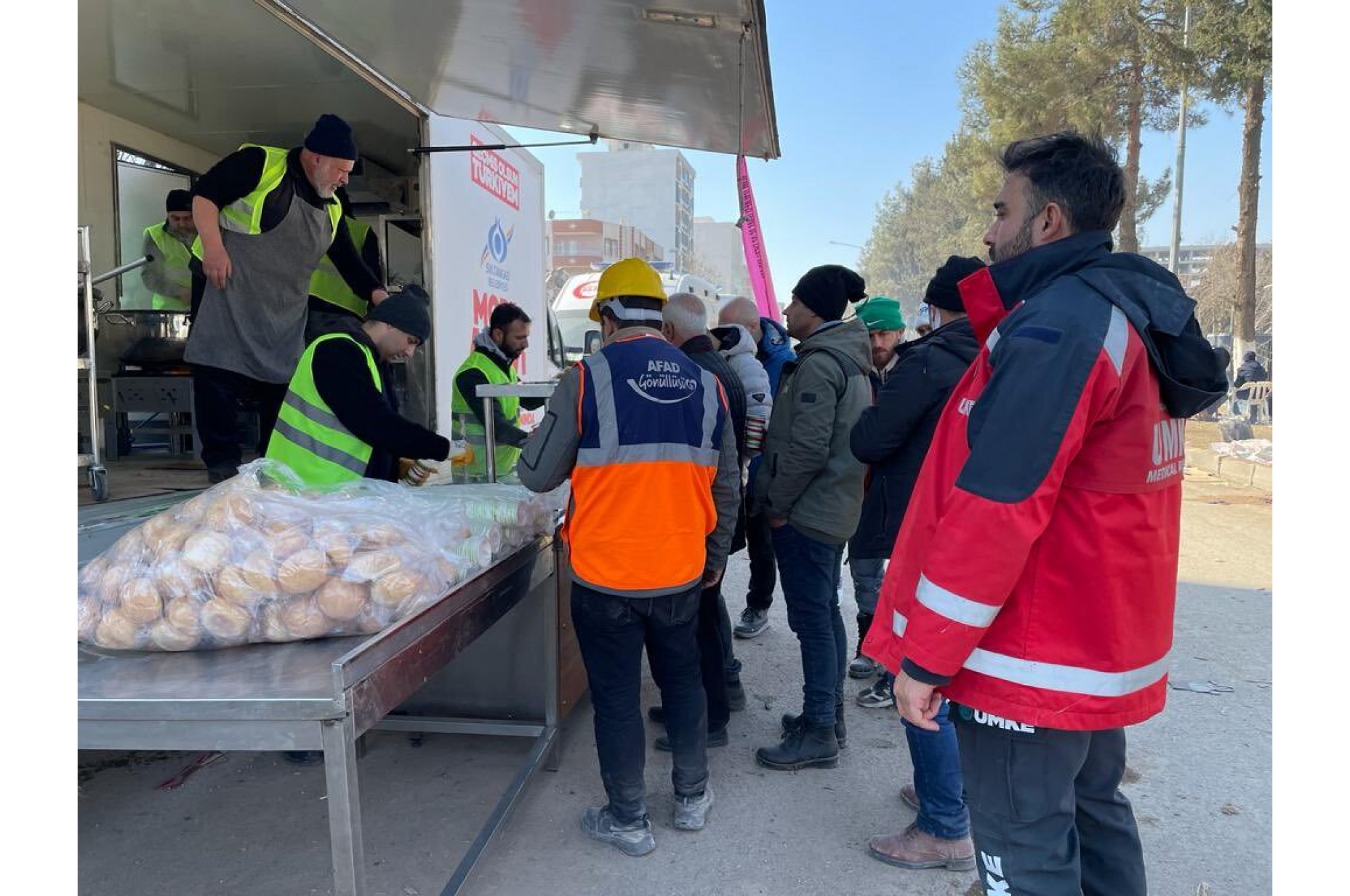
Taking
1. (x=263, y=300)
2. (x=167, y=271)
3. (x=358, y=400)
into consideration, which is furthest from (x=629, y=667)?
(x=167, y=271)

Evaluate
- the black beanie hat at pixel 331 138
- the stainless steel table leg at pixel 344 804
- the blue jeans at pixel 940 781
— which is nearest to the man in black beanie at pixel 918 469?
the blue jeans at pixel 940 781

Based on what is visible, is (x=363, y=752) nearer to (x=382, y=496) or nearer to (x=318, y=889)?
(x=318, y=889)

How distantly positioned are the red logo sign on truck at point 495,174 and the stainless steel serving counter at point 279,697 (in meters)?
5.10

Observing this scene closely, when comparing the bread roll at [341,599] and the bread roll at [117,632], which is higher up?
the bread roll at [341,599]

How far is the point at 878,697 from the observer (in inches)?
160

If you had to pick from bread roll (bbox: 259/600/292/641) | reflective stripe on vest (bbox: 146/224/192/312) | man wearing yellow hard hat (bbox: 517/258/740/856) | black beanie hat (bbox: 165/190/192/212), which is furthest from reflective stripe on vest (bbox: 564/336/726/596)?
reflective stripe on vest (bbox: 146/224/192/312)

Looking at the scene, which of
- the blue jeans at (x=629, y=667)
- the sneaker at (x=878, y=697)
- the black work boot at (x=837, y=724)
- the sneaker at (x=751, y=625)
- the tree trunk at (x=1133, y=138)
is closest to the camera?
the blue jeans at (x=629, y=667)

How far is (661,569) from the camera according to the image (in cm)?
263

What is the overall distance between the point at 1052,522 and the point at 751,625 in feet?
11.8

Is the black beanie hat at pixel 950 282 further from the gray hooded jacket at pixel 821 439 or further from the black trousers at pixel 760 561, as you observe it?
the black trousers at pixel 760 561

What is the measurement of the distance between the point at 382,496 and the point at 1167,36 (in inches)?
818

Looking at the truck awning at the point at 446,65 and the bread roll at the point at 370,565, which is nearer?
the bread roll at the point at 370,565

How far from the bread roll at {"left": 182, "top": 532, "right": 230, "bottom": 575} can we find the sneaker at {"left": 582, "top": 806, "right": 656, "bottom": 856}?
1564 mm

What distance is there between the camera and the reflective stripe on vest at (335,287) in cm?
457
